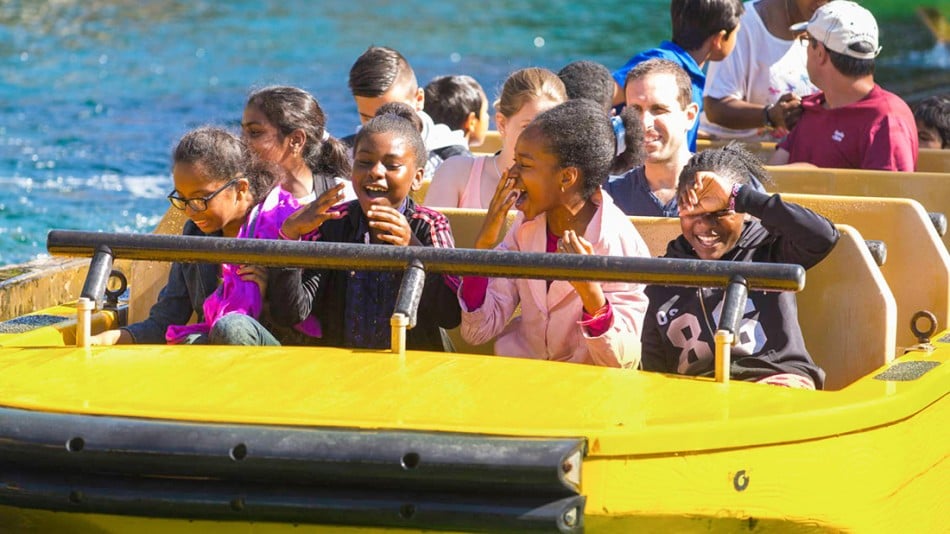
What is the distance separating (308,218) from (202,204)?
435mm

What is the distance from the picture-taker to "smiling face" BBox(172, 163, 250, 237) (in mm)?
3969

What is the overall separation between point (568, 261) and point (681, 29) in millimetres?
3241

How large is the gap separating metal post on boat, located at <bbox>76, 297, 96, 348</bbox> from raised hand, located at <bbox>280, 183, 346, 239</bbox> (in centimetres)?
54

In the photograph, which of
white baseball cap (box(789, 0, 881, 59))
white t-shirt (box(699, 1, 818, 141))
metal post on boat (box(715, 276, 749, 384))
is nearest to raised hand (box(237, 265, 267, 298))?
metal post on boat (box(715, 276, 749, 384))

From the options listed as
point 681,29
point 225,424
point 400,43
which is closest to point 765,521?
point 225,424

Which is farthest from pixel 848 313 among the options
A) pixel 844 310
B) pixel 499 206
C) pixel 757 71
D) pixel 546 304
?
pixel 757 71

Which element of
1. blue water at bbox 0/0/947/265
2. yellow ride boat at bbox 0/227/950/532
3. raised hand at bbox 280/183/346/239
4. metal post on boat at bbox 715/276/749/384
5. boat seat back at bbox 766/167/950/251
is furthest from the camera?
blue water at bbox 0/0/947/265

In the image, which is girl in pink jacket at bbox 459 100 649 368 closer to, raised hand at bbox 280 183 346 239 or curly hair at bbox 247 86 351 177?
raised hand at bbox 280 183 346 239

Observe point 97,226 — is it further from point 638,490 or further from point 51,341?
point 638,490

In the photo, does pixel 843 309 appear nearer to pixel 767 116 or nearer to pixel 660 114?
pixel 660 114

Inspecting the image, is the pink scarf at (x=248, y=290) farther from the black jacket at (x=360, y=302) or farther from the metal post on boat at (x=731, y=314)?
the metal post on boat at (x=731, y=314)

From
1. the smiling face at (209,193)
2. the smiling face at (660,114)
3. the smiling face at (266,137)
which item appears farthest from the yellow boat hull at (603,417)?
the smiling face at (660,114)

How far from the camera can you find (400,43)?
20.8 meters

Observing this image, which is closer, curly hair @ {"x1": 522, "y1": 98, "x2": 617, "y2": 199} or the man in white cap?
curly hair @ {"x1": 522, "y1": 98, "x2": 617, "y2": 199}
